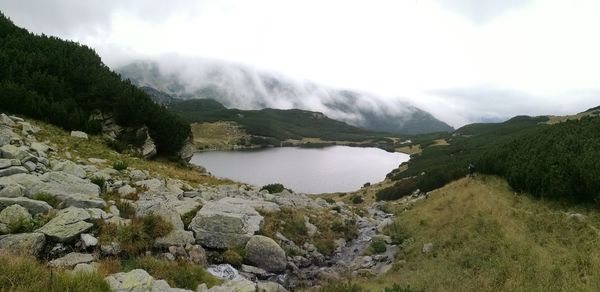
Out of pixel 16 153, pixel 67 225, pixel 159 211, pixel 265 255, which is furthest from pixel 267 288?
pixel 16 153

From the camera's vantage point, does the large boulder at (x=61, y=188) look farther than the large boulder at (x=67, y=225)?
Yes

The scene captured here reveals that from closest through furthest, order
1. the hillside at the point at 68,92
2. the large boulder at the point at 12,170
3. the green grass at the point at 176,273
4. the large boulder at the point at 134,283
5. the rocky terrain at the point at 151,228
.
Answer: the large boulder at the point at 134,283 < the green grass at the point at 176,273 < the rocky terrain at the point at 151,228 < the large boulder at the point at 12,170 < the hillside at the point at 68,92

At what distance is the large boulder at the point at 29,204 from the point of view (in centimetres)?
1151

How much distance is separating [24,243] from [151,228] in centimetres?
372

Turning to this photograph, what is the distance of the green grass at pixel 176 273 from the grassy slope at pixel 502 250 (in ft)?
16.7

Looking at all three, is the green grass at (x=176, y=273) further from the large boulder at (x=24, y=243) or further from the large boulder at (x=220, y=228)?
the large boulder at (x=220, y=228)

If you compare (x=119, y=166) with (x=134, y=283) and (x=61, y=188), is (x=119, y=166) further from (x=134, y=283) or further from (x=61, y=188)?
(x=134, y=283)

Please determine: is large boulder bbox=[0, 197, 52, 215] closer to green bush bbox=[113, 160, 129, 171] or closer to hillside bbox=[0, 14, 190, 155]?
green bush bbox=[113, 160, 129, 171]

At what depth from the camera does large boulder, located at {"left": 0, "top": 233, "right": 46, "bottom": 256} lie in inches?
385

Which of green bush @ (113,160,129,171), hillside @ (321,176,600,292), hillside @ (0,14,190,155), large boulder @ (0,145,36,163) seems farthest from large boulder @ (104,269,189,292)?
hillside @ (0,14,190,155)

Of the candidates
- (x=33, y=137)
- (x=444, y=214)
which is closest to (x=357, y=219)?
(x=444, y=214)

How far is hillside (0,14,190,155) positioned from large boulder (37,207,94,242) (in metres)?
14.9

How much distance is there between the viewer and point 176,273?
9758 millimetres

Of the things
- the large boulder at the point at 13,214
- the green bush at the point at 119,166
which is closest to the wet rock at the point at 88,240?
the large boulder at the point at 13,214
